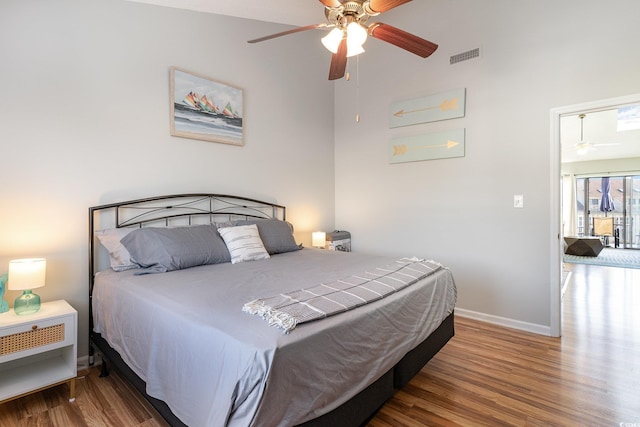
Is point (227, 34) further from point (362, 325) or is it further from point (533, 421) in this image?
point (533, 421)

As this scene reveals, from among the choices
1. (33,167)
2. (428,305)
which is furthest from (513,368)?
(33,167)

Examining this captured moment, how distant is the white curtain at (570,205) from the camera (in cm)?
927

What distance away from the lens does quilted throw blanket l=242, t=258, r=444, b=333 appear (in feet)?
4.28

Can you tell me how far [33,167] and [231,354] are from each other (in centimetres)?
218

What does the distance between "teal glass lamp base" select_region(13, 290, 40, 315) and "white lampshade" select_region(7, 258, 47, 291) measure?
0.12m

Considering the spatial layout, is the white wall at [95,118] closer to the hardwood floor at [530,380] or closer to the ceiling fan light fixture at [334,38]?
the ceiling fan light fixture at [334,38]

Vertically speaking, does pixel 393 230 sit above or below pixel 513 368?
above

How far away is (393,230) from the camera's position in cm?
405

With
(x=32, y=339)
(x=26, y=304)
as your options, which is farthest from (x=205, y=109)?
(x=32, y=339)

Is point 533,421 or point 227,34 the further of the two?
point 227,34

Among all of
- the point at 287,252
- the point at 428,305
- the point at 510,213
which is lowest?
the point at 428,305

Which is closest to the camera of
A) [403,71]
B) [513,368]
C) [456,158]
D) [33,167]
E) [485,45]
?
[33,167]

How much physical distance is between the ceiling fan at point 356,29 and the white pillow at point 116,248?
74.8 inches

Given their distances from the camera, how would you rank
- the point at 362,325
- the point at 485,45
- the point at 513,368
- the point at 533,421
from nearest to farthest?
the point at 362,325 → the point at 533,421 → the point at 513,368 → the point at 485,45
